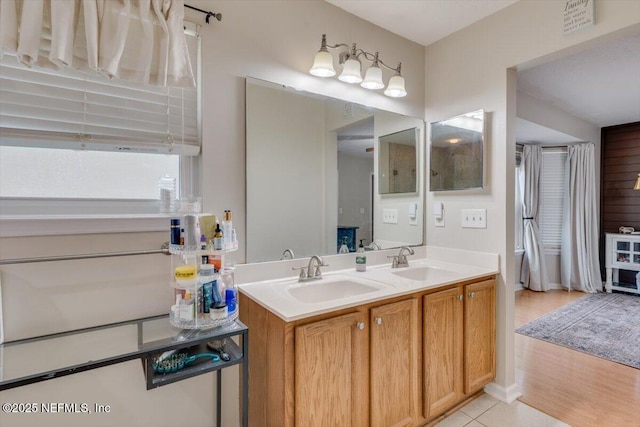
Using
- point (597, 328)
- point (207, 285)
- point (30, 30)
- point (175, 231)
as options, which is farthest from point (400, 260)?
point (597, 328)

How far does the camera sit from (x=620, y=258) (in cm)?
462

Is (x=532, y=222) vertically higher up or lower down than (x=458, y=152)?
lower down

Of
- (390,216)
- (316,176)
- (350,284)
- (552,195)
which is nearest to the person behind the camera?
(350,284)

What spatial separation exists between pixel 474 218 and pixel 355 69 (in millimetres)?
1305

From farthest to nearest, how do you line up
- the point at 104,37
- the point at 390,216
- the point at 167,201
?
1. the point at 390,216
2. the point at 167,201
3. the point at 104,37

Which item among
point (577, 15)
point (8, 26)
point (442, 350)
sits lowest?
point (442, 350)

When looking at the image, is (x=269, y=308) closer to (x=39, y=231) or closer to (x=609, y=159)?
(x=39, y=231)

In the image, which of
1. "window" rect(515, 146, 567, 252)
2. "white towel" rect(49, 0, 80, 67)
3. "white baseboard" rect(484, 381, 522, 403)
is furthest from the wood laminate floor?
"white towel" rect(49, 0, 80, 67)

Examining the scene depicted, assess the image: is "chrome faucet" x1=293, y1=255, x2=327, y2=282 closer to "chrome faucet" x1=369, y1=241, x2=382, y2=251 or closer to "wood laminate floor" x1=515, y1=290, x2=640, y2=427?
"chrome faucet" x1=369, y1=241, x2=382, y2=251

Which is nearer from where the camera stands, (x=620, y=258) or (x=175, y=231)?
(x=175, y=231)

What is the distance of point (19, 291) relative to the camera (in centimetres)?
122

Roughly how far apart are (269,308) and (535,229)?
4.83 metres

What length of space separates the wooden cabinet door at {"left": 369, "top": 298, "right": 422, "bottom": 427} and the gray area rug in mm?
2138

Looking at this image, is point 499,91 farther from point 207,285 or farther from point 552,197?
point 552,197
